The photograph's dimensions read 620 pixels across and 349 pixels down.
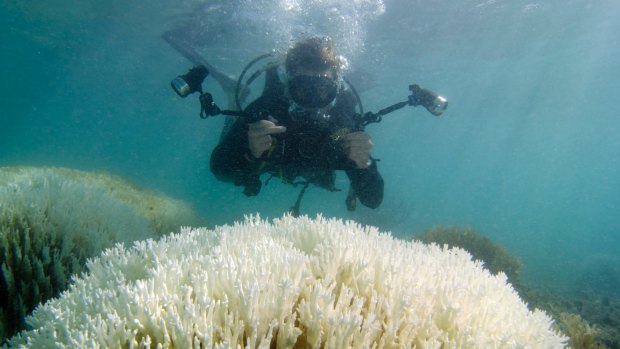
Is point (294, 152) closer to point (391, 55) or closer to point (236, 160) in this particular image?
point (236, 160)

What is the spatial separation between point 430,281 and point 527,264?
2754 cm

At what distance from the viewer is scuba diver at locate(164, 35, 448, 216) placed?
17.0 ft

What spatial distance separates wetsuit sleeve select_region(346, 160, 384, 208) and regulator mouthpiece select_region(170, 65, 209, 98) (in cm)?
298

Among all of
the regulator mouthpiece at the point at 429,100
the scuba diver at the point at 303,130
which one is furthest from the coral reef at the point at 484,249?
the regulator mouthpiece at the point at 429,100

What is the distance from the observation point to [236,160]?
20.9 ft

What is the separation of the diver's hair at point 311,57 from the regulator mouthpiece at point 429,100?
147 cm

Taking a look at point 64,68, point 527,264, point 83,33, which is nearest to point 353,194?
point 527,264

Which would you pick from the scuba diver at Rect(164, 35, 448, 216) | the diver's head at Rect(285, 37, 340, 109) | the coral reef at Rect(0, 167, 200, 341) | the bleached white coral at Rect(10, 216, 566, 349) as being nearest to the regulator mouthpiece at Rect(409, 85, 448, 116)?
the scuba diver at Rect(164, 35, 448, 216)

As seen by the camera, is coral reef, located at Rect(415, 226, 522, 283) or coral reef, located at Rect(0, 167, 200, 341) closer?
coral reef, located at Rect(0, 167, 200, 341)

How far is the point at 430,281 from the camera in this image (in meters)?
2.14

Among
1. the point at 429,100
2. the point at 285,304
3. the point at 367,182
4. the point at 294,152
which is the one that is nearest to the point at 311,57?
the point at 294,152

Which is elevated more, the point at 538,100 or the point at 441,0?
the point at 538,100

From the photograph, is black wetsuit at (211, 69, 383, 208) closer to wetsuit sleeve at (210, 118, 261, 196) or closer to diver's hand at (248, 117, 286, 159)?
wetsuit sleeve at (210, 118, 261, 196)

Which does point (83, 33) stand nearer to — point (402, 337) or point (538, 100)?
point (402, 337)
